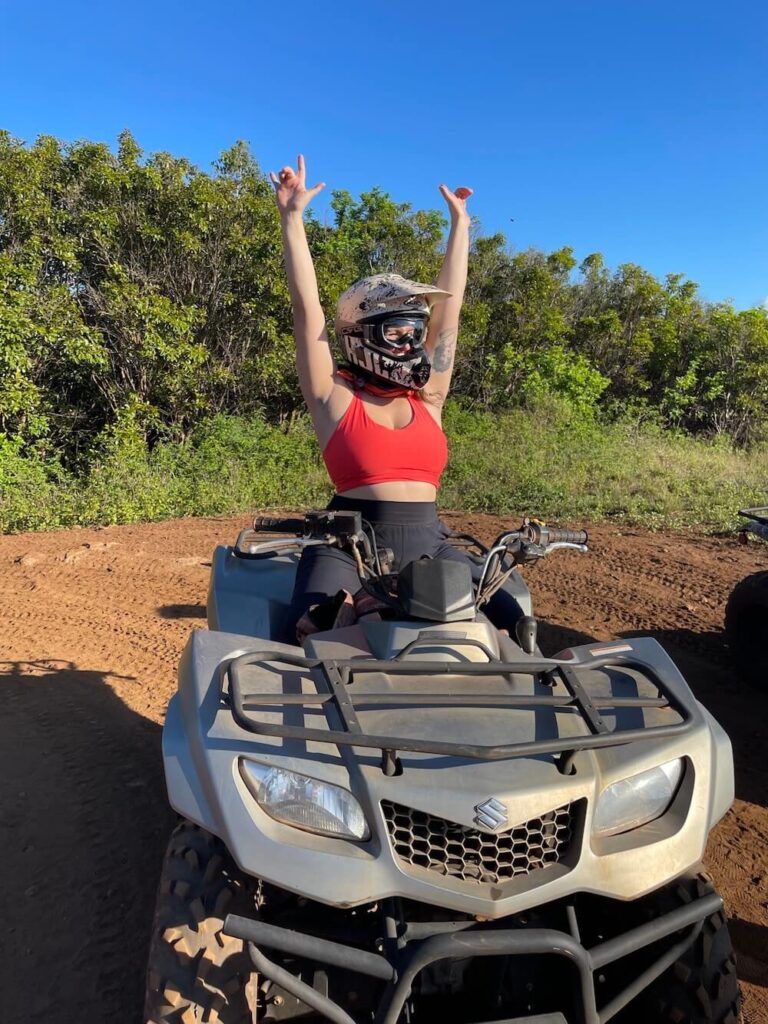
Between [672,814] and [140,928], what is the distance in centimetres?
167

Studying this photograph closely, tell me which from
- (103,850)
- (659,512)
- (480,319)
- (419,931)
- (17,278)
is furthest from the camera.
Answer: (480,319)

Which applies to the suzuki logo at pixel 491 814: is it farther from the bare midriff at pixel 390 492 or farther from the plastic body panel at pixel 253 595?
the bare midriff at pixel 390 492

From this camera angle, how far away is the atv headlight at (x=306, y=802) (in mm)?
1503

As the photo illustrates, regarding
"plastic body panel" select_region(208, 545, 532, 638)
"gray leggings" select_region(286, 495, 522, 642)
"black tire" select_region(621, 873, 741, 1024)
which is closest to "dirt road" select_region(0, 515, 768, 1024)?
"black tire" select_region(621, 873, 741, 1024)

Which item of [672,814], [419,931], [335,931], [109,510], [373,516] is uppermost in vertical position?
[373,516]

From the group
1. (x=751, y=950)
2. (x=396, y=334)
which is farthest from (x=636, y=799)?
(x=396, y=334)

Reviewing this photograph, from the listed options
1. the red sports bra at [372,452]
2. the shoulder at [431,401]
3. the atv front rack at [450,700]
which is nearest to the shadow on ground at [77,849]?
the atv front rack at [450,700]

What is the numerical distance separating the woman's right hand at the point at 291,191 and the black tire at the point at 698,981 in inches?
95.3

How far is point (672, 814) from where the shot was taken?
1.65 metres

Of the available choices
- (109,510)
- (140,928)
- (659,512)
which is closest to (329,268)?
(109,510)

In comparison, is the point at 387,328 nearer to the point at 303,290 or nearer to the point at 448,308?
the point at 303,290

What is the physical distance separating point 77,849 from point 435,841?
1.81m

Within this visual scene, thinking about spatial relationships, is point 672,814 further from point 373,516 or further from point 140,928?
point 140,928

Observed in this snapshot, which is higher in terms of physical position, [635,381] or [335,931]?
[635,381]
